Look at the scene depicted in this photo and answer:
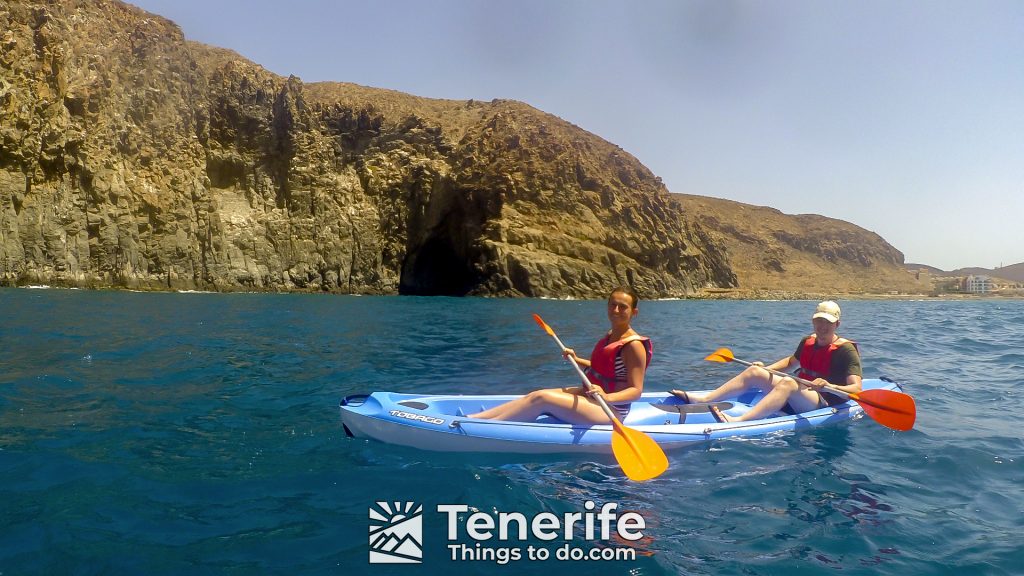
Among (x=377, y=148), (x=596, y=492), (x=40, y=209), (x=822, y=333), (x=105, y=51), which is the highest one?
(x=105, y=51)

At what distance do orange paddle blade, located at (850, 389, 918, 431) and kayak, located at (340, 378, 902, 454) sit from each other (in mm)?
501

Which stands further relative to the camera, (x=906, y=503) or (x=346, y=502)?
(x=906, y=503)

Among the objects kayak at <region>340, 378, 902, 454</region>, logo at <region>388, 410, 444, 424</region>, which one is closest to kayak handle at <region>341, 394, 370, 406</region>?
kayak at <region>340, 378, 902, 454</region>

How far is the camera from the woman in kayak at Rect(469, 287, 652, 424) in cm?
580

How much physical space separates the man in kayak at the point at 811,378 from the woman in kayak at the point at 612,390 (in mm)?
1547

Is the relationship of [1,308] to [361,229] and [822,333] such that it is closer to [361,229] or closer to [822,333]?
[822,333]

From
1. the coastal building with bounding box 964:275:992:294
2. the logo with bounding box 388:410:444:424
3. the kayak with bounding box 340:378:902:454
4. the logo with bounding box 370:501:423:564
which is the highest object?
the coastal building with bounding box 964:275:992:294

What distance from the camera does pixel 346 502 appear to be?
4379 mm

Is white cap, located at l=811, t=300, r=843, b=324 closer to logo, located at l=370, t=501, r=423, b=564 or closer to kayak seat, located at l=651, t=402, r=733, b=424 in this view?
kayak seat, located at l=651, t=402, r=733, b=424

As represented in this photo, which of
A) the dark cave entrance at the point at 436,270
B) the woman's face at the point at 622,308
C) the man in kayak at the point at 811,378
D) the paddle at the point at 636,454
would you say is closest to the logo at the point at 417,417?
the paddle at the point at 636,454

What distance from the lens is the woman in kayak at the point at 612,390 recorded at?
5805 mm

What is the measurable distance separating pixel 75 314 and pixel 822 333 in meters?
20.8

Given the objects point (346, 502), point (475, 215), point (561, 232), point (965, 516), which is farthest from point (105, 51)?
point (965, 516)

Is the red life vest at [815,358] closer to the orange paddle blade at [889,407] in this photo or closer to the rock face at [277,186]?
the orange paddle blade at [889,407]
